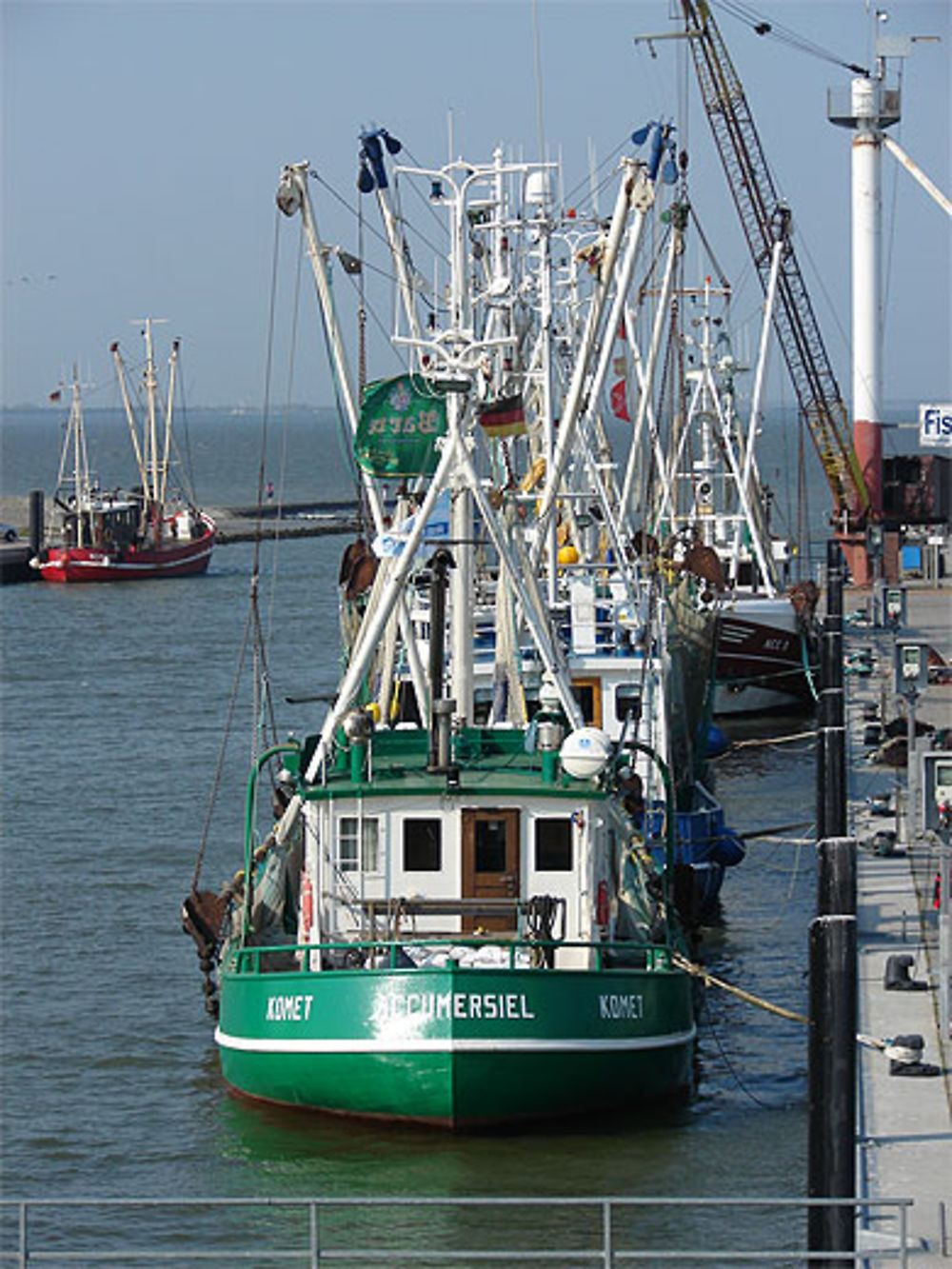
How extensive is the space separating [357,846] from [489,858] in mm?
1315

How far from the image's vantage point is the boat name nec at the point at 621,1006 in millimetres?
23359

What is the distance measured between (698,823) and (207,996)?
913cm

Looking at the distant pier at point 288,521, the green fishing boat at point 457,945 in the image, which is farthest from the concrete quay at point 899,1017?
the distant pier at point 288,521

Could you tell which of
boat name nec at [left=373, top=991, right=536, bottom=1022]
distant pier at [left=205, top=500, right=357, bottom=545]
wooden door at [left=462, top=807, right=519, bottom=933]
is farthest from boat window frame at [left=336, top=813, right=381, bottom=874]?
distant pier at [left=205, top=500, right=357, bottom=545]

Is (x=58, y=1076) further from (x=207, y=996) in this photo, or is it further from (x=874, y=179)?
(x=874, y=179)

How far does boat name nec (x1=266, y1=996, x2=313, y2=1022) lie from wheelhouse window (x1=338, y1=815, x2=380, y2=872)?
72.0 inches

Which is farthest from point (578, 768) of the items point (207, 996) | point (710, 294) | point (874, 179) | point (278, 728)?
point (874, 179)

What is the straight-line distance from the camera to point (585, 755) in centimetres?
2466

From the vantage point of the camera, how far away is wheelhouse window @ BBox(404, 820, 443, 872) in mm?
25062

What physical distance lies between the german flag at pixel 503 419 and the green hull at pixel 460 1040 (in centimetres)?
747

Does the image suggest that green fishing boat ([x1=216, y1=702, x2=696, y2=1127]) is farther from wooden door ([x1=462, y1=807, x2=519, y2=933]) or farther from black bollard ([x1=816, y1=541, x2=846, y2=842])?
black bollard ([x1=816, y1=541, x2=846, y2=842])

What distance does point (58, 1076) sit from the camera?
89.7 feet

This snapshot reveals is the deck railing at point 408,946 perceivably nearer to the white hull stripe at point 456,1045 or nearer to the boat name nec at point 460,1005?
the boat name nec at point 460,1005

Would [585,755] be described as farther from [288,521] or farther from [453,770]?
[288,521]
